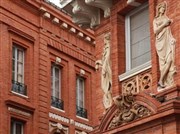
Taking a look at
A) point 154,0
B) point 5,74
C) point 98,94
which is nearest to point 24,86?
point 5,74

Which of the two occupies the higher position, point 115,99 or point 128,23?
point 128,23

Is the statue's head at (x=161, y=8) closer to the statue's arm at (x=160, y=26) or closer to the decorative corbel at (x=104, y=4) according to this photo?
the statue's arm at (x=160, y=26)

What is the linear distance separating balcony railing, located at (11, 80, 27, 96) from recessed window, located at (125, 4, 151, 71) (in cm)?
1514

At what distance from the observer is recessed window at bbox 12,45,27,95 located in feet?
102

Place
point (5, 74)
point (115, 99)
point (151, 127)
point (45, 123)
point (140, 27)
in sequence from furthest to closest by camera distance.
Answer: point (45, 123), point (5, 74), point (140, 27), point (115, 99), point (151, 127)

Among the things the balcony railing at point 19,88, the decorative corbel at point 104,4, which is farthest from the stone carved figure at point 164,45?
the balcony railing at point 19,88

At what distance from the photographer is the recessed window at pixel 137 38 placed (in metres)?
15.6

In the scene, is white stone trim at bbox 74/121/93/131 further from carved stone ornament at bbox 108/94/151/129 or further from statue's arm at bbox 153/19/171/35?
statue's arm at bbox 153/19/171/35

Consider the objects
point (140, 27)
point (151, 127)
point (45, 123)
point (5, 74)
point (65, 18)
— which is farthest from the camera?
point (65, 18)

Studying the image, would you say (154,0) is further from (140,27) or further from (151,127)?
(151,127)

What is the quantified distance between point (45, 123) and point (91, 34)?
23.7 feet

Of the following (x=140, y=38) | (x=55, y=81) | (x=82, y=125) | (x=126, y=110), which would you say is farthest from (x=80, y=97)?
(x=126, y=110)

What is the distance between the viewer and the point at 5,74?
30.2 meters

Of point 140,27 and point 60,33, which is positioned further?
point 60,33
